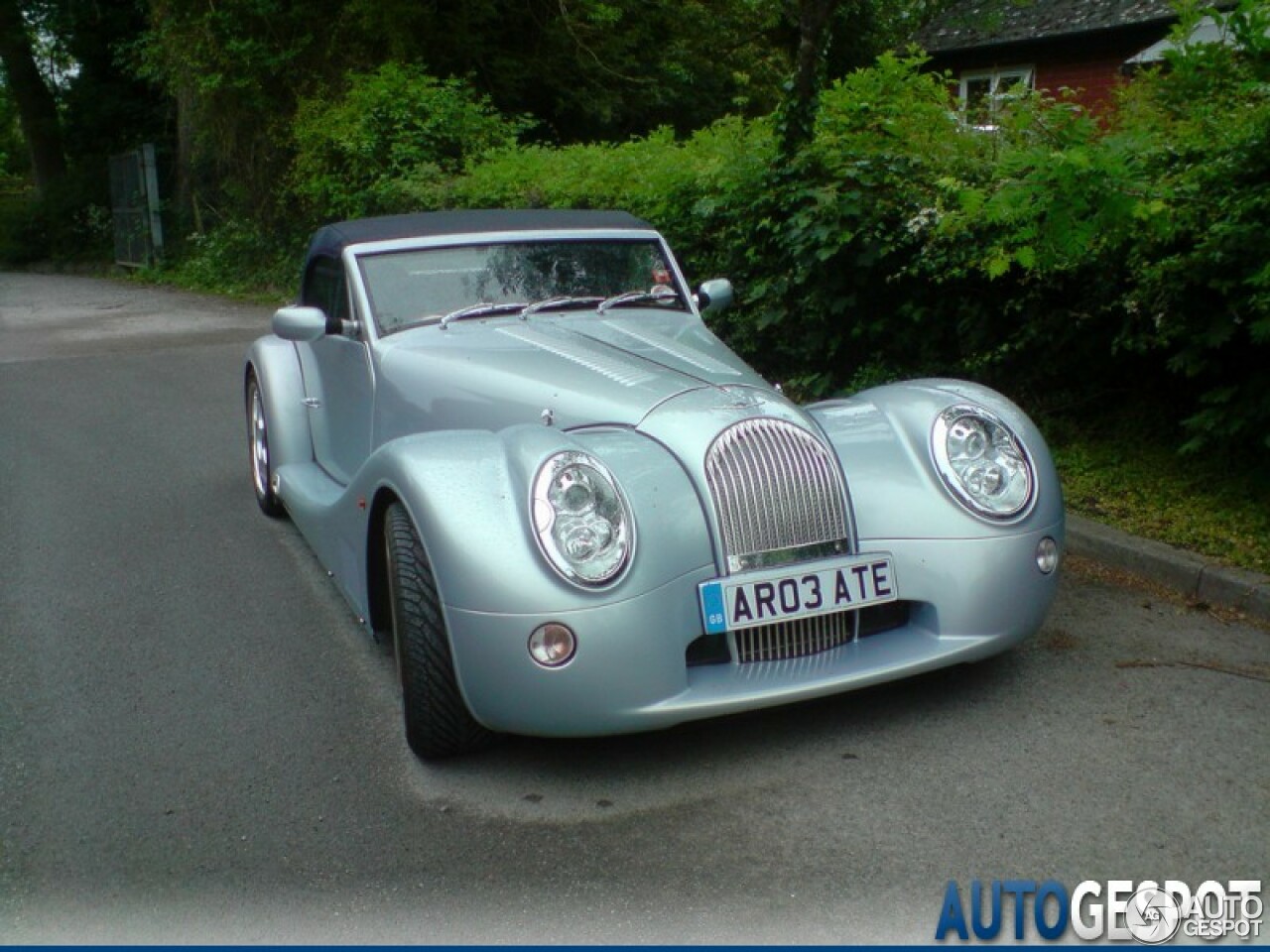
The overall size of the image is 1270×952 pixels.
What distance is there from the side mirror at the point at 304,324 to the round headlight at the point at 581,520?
1972 millimetres

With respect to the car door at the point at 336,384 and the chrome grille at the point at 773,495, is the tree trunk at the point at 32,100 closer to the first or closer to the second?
the car door at the point at 336,384

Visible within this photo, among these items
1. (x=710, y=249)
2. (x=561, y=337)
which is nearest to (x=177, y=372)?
(x=710, y=249)

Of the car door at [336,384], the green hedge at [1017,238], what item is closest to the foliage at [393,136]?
the green hedge at [1017,238]

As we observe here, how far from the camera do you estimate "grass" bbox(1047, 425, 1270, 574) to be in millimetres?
5227

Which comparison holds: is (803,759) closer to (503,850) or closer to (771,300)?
(503,850)

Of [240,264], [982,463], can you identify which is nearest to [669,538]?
[982,463]

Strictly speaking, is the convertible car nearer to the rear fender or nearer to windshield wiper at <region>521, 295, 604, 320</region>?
windshield wiper at <region>521, 295, 604, 320</region>

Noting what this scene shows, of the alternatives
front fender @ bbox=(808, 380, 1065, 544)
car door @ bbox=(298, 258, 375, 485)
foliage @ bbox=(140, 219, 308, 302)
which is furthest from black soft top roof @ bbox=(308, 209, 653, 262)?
foliage @ bbox=(140, 219, 308, 302)

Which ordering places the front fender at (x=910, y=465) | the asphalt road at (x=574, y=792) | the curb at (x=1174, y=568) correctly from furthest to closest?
1. the curb at (x=1174, y=568)
2. the front fender at (x=910, y=465)
3. the asphalt road at (x=574, y=792)

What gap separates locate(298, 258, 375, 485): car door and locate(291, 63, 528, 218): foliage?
10186mm

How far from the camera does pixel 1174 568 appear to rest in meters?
5.03

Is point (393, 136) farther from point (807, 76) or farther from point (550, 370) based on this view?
point (550, 370)

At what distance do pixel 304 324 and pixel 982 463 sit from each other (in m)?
2.74

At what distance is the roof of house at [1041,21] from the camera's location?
72.5ft
